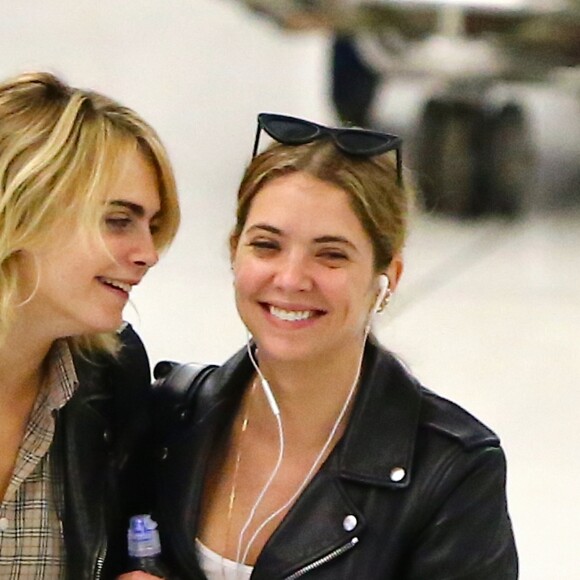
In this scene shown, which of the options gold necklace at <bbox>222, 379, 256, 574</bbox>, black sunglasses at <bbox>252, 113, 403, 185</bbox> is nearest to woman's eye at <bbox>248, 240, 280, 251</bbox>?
black sunglasses at <bbox>252, 113, 403, 185</bbox>

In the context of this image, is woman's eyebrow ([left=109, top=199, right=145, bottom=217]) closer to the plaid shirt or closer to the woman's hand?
the plaid shirt

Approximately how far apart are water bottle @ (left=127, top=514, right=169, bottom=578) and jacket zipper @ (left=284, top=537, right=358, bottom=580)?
17 cm

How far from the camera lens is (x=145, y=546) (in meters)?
1.55

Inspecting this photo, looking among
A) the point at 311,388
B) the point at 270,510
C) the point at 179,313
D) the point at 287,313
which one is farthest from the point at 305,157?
the point at 179,313

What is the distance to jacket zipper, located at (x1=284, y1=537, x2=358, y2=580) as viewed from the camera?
5.04ft

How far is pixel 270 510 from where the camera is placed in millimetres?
1629

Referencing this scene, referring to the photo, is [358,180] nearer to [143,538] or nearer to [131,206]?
[131,206]

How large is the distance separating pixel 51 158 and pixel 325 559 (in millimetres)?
592

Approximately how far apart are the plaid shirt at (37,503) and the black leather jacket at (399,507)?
0.16 metres

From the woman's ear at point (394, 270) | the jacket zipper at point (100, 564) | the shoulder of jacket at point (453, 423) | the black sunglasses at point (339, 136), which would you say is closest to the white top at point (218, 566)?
the jacket zipper at point (100, 564)

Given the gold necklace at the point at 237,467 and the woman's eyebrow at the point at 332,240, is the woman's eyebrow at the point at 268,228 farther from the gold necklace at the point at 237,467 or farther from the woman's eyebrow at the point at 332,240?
the gold necklace at the point at 237,467

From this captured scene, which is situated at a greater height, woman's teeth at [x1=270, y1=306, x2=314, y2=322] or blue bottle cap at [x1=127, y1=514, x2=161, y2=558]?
woman's teeth at [x1=270, y1=306, x2=314, y2=322]

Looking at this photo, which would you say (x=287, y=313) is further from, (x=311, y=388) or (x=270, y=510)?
(x=270, y=510)

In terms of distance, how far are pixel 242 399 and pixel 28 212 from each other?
1.32ft
